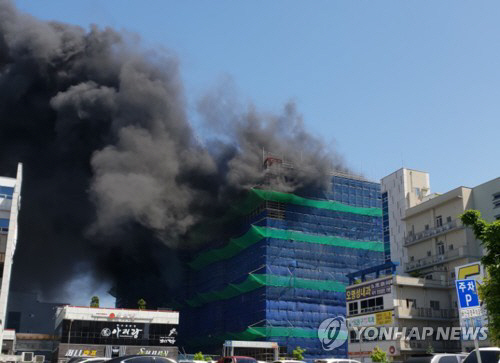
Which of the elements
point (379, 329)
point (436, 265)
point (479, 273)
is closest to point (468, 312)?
point (479, 273)

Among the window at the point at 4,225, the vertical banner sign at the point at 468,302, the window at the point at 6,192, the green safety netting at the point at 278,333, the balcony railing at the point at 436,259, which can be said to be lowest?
the vertical banner sign at the point at 468,302

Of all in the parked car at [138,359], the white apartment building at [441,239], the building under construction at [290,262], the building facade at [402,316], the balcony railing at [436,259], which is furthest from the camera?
the building under construction at [290,262]

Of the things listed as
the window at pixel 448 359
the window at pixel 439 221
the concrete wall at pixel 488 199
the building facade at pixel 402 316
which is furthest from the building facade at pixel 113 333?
the window at pixel 448 359

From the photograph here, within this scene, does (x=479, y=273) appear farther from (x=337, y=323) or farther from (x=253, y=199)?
(x=253, y=199)

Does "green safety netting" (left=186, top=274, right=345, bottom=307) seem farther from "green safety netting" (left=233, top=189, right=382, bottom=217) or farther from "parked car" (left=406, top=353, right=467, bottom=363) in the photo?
"parked car" (left=406, top=353, right=467, bottom=363)

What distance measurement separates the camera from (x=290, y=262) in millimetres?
95562

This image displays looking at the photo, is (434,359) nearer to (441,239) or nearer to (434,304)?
(434,304)

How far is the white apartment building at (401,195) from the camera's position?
90500mm

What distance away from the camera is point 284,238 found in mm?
96625

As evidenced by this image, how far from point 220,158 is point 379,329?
4816 cm

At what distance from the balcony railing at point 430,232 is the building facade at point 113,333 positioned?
1472 inches

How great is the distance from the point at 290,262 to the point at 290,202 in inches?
432

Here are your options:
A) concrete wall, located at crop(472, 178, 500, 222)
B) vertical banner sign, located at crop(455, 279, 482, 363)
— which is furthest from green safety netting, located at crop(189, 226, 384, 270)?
vertical banner sign, located at crop(455, 279, 482, 363)

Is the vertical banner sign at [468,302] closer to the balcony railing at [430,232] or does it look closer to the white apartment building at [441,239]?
the white apartment building at [441,239]
